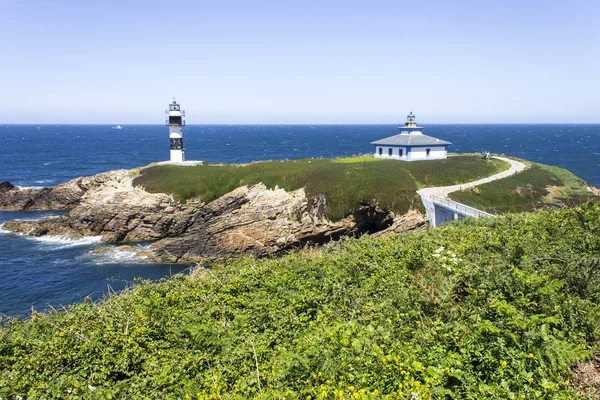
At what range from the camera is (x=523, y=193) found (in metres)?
42.0

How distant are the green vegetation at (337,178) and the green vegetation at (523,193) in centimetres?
472

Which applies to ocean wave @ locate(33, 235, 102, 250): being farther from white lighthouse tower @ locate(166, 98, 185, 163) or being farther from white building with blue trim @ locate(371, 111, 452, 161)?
white building with blue trim @ locate(371, 111, 452, 161)

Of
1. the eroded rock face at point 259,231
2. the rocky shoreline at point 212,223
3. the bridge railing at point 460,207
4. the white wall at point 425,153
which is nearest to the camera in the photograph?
the bridge railing at point 460,207

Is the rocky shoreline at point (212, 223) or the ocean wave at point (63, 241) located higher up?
the rocky shoreline at point (212, 223)

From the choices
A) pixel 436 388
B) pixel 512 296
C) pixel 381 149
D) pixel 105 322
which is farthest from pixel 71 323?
pixel 381 149

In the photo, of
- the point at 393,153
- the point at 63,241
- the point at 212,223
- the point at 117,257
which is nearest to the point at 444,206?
the point at 212,223

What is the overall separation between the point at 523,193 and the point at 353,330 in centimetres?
4121

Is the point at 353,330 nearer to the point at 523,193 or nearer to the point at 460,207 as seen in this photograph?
the point at 460,207

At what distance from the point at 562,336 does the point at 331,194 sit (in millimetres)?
35865

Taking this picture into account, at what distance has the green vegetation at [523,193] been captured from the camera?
3938 centimetres

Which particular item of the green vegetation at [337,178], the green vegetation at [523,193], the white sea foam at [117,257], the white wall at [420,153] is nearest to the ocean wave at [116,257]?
the white sea foam at [117,257]

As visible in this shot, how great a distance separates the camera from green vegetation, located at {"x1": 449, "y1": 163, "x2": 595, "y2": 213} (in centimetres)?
3938

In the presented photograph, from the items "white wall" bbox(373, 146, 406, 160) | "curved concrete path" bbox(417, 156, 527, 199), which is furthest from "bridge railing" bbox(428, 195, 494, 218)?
"white wall" bbox(373, 146, 406, 160)

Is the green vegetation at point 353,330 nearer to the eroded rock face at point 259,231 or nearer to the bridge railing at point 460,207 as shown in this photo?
the bridge railing at point 460,207
